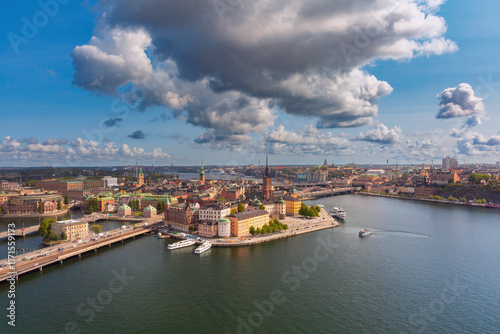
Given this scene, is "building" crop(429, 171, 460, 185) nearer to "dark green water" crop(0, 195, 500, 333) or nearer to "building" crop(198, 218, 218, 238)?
"dark green water" crop(0, 195, 500, 333)

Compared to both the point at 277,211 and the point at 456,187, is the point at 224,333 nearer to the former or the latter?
the point at 277,211

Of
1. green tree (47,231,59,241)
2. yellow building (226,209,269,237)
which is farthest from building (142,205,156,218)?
yellow building (226,209,269,237)

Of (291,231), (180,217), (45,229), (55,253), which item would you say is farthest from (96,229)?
(291,231)

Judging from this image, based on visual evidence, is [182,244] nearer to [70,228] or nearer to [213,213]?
[213,213]

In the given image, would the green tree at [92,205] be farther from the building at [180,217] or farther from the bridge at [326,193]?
the bridge at [326,193]

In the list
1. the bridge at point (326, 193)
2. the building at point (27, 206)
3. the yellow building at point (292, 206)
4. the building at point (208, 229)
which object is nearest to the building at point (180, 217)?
the building at point (208, 229)

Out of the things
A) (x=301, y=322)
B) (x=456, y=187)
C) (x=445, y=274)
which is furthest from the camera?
(x=456, y=187)

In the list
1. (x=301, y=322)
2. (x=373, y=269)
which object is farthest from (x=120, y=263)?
(x=373, y=269)
